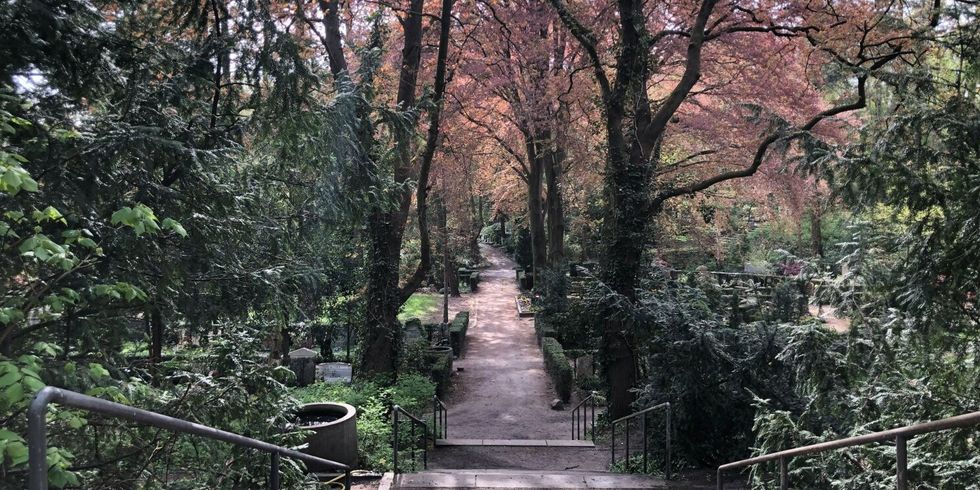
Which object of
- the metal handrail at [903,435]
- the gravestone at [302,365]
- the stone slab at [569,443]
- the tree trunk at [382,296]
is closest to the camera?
the metal handrail at [903,435]

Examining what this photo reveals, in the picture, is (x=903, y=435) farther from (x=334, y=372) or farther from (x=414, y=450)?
(x=334, y=372)

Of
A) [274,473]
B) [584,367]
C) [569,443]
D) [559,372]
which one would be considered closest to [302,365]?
[569,443]

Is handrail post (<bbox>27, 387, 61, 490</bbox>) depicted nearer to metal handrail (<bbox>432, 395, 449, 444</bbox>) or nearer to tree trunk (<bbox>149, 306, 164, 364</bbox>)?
tree trunk (<bbox>149, 306, 164, 364</bbox>)

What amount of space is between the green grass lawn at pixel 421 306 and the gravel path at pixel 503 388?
2.56m

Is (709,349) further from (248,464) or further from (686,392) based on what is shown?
(248,464)

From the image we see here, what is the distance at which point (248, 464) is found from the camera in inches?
175

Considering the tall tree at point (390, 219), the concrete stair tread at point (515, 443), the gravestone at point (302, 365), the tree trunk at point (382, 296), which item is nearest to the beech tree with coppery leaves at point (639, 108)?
the concrete stair tread at point (515, 443)

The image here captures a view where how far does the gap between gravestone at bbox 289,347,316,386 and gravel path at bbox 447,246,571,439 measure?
112 inches

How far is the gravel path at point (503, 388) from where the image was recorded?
40.1 ft

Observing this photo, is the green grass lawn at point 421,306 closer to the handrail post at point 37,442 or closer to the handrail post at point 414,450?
the handrail post at point 414,450

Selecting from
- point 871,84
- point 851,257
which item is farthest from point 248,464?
point 871,84

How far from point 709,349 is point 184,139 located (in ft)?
21.3

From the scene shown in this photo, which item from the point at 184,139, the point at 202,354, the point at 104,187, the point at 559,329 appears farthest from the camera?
the point at 559,329

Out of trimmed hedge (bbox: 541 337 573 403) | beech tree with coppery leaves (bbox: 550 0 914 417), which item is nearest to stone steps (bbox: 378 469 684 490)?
beech tree with coppery leaves (bbox: 550 0 914 417)
